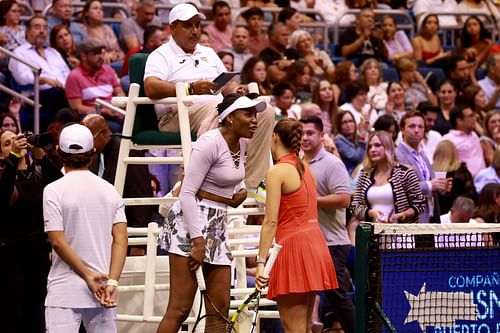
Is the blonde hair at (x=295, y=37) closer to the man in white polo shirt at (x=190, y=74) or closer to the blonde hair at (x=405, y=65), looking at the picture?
the blonde hair at (x=405, y=65)

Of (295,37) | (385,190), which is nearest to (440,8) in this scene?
(295,37)

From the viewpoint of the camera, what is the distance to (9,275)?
32.2 ft

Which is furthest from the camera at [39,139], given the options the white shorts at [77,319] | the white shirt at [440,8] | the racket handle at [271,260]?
the white shirt at [440,8]

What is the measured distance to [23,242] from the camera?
9891 mm

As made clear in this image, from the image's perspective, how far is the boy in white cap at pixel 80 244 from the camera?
7.61m

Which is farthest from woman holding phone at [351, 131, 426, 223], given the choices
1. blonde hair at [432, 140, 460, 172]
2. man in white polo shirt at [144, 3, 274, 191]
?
blonde hair at [432, 140, 460, 172]

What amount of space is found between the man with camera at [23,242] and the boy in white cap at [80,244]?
6.74ft

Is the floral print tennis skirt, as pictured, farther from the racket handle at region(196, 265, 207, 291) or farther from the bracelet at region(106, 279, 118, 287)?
the bracelet at region(106, 279, 118, 287)

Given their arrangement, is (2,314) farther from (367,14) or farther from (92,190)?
(367,14)

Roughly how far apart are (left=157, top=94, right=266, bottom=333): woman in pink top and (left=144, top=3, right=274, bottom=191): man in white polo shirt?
97 cm

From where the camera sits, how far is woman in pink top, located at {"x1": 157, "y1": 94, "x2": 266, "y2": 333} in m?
8.35

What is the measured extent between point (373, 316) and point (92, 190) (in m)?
2.23

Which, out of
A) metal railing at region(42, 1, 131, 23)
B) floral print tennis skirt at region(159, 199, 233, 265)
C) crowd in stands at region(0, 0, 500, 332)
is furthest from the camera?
metal railing at region(42, 1, 131, 23)

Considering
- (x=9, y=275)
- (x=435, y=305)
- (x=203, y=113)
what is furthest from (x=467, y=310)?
(x=9, y=275)
